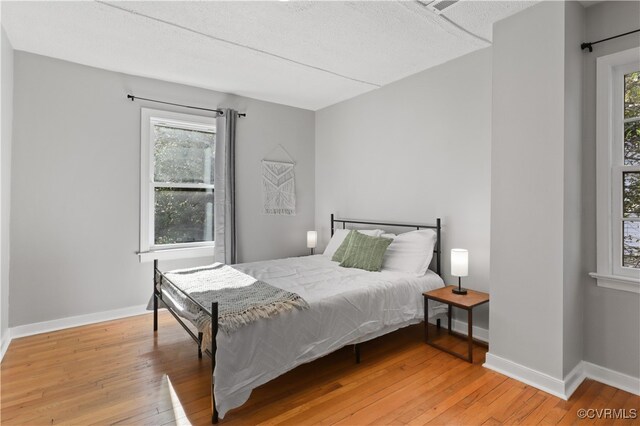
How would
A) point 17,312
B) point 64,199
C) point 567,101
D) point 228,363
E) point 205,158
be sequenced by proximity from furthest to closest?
point 205,158
point 64,199
point 17,312
point 567,101
point 228,363

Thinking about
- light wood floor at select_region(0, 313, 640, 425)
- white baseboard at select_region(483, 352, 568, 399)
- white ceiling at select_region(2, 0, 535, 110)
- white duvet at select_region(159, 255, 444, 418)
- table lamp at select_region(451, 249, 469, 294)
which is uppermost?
white ceiling at select_region(2, 0, 535, 110)

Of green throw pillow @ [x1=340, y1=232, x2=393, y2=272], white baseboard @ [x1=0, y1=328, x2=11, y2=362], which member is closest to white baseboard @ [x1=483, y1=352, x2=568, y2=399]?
green throw pillow @ [x1=340, y1=232, x2=393, y2=272]

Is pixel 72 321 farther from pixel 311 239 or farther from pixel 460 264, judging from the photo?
pixel 460 264

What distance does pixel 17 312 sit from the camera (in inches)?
122

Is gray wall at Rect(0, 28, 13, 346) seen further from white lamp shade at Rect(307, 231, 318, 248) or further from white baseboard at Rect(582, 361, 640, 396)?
white baseboard at Rect(582, 361, 640, 396)

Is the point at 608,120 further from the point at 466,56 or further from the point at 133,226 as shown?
the point at 133,226

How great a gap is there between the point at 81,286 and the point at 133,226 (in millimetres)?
764

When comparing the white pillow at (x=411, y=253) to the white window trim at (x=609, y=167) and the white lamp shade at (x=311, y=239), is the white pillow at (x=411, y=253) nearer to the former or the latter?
the white window trim at (x=609, y=167)

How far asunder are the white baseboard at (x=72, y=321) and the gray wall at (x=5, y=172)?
0.51 feet

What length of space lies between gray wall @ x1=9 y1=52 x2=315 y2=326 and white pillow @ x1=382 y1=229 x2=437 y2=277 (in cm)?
273

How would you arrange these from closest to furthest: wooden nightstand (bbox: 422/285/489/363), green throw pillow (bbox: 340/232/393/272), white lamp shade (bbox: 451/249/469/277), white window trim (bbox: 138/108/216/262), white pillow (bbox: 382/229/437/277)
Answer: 1. wooden nightstand (bbox: 422/285/489/363)
2. white lamp shade (bbox: 451/249/469/277)
3. white pillow (bbox: 382/229/437/277)
4. green throw pillow (bbox: 340/232/393/272)
5. white window trim (bbox: 138/108/216/262)

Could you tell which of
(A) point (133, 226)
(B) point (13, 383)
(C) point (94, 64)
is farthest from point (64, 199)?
(B) point (13, 383)

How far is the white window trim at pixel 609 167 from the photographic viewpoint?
2.30 metres

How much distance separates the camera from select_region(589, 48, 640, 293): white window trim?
230cm
